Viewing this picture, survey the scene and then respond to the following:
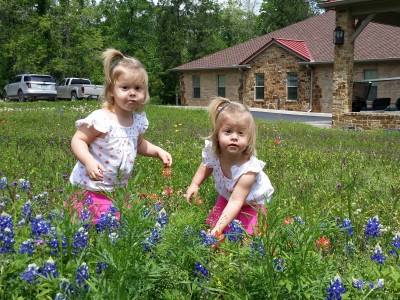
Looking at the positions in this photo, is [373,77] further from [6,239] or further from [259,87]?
[6,239]

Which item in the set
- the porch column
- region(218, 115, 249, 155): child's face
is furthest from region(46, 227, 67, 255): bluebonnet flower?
the porch column

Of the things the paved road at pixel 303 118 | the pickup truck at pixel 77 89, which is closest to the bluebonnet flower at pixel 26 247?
the paved road at pixel 303 118

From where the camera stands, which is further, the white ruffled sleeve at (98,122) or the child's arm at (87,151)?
the white ruffled sleeve at (98,122)

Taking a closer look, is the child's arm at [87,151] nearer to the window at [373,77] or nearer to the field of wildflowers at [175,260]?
the field of wildflowers at [175,260]

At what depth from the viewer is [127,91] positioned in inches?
161

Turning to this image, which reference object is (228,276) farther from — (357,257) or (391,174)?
(391,174)

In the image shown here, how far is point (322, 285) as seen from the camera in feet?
6.98

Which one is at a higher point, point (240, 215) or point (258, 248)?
point (258, 248)

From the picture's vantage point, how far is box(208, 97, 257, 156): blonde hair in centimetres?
380

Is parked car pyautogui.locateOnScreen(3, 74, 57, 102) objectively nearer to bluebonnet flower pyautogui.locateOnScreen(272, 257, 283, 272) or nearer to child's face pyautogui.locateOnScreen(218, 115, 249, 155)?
child's face pyautogui.locateOnScreen(218, 115, 249, 155)

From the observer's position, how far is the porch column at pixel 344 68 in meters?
16.7

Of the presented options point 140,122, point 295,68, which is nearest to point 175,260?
point 140,122

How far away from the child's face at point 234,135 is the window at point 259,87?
95.0ft

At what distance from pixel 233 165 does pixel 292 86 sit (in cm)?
2714
